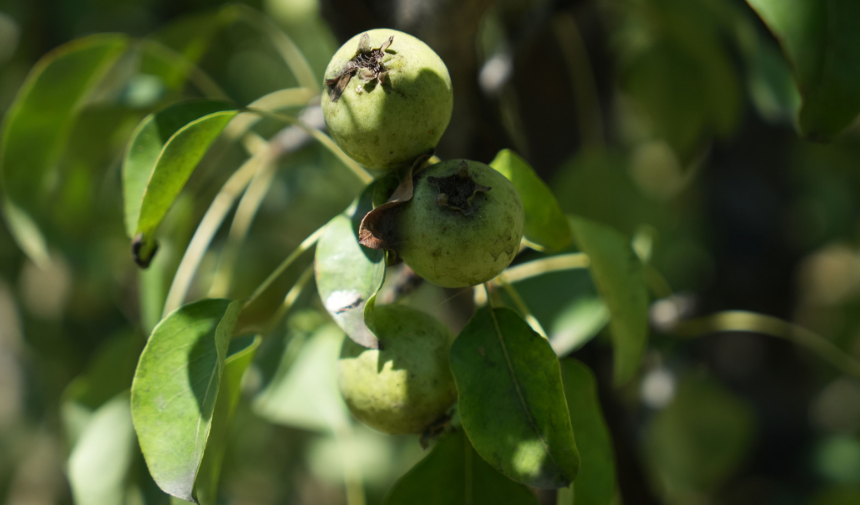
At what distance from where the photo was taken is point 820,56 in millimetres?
552

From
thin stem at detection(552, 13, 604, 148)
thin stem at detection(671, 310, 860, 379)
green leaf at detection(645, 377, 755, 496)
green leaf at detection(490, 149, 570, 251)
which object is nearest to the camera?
green leaf at detection(490, 149, 570, 251)

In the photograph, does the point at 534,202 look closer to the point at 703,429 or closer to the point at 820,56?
the point at 820,56

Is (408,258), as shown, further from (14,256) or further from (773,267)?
(14,256)

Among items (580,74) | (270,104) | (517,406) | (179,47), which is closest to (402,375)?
(517,406)

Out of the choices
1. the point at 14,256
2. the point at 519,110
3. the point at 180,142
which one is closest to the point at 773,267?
the point at 519,110

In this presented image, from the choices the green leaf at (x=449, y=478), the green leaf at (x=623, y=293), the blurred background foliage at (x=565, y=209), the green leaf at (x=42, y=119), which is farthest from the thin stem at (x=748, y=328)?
the green leaf at (x=42, y=119)

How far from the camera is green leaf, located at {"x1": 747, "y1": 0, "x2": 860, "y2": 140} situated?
0.55m

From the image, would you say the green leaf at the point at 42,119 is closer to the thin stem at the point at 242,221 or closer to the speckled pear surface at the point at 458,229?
the thin stem at the point at 242,221

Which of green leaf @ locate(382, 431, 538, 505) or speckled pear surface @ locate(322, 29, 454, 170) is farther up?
speckled pear surface @ locate(322, 29, 454, 170)

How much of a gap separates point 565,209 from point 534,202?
1.71ft

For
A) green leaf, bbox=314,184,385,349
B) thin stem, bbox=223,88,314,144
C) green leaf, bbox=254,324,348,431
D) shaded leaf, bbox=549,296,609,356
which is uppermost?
green leaf, bbox=314,184,385,349

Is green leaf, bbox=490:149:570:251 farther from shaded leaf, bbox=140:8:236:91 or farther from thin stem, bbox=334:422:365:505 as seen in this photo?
shaded leaf, bbox=140:8:236:91

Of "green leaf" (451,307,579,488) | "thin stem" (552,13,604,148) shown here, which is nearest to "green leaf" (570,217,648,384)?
"green leaf" (451,307,579,488)

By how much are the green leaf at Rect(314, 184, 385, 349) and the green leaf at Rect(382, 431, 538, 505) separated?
0.22 metres
